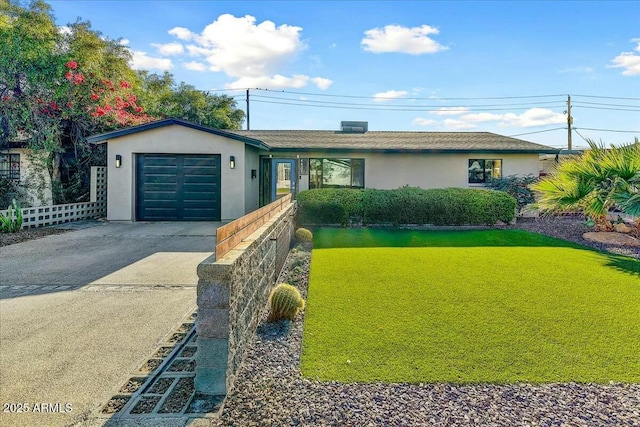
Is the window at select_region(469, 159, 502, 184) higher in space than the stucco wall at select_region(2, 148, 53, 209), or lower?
higher

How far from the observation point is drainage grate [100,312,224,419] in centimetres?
255

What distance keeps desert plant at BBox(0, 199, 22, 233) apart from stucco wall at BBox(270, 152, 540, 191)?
8.70 metres

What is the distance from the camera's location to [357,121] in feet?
59.9

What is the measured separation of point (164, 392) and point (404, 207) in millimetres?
9459

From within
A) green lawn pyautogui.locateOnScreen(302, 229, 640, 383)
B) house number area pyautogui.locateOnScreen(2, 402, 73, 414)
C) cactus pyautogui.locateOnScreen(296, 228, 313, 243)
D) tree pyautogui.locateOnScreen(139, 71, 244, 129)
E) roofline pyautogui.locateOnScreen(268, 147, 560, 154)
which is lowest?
house number area pyautogui.locateOnScreen(2, 402, 73, 414)

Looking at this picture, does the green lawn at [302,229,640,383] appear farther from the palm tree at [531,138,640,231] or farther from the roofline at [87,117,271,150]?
the roofline at [87,117,271,150]

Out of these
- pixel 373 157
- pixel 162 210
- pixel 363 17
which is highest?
pixel 363 17

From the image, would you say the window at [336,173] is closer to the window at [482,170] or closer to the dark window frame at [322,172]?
the dark window frame at [322,172]

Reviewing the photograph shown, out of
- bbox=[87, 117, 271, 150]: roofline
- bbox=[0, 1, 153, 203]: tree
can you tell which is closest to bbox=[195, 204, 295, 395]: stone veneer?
bbox=[87, 117, 271, 150]: roofline

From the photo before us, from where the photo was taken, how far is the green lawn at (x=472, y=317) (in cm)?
321

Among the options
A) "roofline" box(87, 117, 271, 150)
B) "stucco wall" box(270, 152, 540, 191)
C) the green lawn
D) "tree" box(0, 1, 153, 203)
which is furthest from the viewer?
"stucco wall" box(270, 152, 540, 191)

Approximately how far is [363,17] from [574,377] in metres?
10.8

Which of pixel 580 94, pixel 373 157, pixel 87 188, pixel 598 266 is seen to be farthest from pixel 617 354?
pixel 580 94

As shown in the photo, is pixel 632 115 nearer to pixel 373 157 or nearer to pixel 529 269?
pixel 373 157
